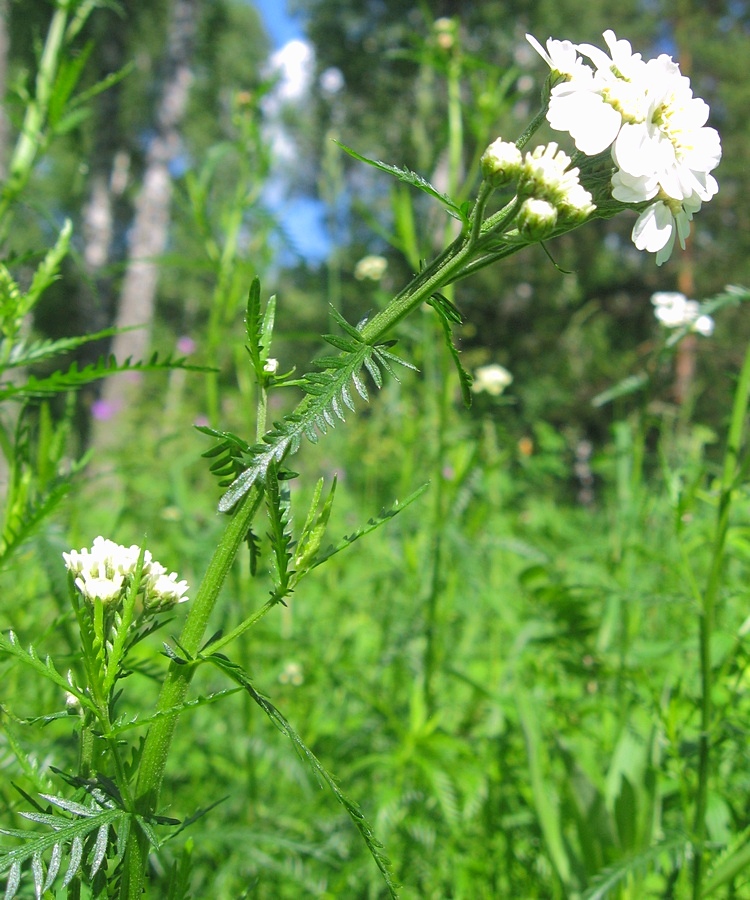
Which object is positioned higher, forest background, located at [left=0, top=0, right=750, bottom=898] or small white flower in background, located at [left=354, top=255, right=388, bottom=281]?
small white flower in background, located at [left=354, top=255, right=388, bottom=281]

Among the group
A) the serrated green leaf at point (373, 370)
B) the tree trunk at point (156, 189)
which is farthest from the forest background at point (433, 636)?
the tree trunk at point (156, 189)

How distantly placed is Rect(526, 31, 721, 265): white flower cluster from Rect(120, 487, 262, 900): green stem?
0.33 meters

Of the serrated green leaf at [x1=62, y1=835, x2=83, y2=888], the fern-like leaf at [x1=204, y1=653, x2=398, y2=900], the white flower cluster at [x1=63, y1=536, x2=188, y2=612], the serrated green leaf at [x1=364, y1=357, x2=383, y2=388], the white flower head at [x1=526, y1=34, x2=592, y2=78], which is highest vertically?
the white flower head at [x1=526, y1=34, x2=592, y2=78]

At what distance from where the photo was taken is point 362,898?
114cm

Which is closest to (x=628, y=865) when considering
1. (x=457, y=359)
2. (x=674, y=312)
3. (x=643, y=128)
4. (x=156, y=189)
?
(x=457, y=359)

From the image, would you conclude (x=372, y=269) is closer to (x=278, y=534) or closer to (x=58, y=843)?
(x=278, y=534)

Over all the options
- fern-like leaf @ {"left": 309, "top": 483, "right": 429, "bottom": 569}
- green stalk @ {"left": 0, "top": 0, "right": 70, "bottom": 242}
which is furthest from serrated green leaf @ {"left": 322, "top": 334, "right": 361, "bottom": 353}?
green stalk @ {"left": 0, "top": 0, "right": 70, "bottom": 242}

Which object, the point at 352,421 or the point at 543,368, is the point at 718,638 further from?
the point at 543,368

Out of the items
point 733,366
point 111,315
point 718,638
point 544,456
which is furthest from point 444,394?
point 111,315

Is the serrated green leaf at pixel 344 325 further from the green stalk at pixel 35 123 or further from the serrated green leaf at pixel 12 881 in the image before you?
the green stalk at pixel 35 123

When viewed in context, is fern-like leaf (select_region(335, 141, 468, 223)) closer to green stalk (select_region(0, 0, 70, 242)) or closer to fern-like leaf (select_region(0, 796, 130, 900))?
fern-like leaf (select_region(0, 796, 130, 900))

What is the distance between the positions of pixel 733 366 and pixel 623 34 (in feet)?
21.3

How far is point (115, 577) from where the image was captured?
51 centimetres

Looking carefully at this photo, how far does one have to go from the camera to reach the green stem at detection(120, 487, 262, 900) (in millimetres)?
494
